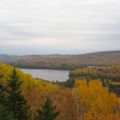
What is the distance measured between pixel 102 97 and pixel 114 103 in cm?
558

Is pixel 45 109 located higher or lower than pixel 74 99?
higher

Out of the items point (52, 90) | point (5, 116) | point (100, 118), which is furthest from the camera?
point (52, 90)

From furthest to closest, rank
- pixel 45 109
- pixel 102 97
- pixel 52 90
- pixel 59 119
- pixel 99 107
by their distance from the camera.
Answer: pixel 52 90, pixel 102 97, pixel 99 107, pixel 59 119, pixel 45 109

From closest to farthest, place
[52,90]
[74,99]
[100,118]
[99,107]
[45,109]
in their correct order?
1. [45,109]
2. [100,118]
3. [99,107]
4. [74,99]
5. [52,90]

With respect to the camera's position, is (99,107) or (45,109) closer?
(45,109)

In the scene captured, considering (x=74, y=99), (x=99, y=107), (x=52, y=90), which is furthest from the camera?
(x=52, y=90)

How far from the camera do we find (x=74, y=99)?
81812 millimetres

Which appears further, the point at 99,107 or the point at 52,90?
the point at 52,90

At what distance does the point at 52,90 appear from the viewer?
96438 mm

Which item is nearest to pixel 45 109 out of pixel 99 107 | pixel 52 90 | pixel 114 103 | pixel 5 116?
pixel 5 116

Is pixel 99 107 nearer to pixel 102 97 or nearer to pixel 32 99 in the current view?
pixel 102 97

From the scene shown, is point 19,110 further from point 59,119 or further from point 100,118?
point 59,119

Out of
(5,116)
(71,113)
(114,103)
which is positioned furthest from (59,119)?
(5,116)

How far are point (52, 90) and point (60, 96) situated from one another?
40.6 feet
